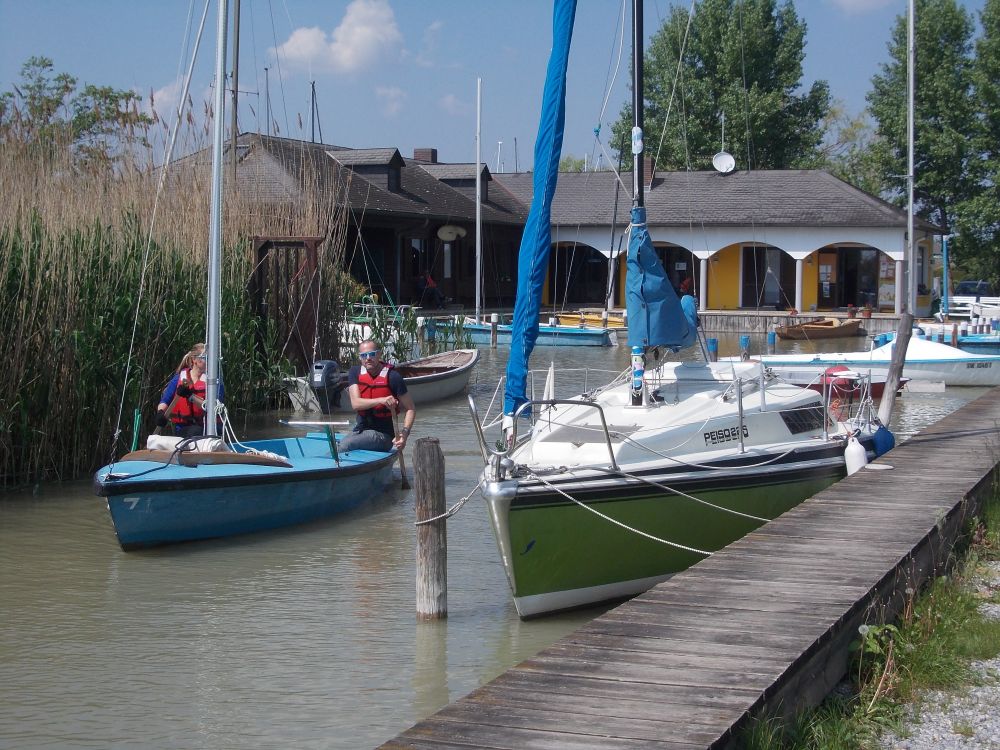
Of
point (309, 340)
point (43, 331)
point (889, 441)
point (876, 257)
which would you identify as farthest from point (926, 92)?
point (43, 331)

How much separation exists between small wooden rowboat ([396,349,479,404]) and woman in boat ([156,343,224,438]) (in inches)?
324

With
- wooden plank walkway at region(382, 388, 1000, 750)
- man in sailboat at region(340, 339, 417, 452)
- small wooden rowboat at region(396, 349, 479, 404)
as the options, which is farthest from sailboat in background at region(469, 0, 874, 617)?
small wooden rowboat at region(396, 349, 479, 404)

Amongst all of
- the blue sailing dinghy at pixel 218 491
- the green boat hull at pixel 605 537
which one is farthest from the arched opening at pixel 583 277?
the green boat hull at pixel 605 537

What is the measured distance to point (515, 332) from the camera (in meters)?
9.66

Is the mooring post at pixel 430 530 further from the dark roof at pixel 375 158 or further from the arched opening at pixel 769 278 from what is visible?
the arched opening at pixel 769 278

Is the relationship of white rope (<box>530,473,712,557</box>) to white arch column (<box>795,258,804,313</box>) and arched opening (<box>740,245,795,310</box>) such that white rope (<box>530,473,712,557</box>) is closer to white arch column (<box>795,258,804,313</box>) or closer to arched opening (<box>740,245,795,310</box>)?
white arch column (<box>795,258,804,313</box>)

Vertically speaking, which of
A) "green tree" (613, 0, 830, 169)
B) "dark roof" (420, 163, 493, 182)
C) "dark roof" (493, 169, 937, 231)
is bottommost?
Result: "dark roof" (493, 169, 937, 231)

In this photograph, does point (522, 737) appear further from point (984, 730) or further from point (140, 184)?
point (140, 184)

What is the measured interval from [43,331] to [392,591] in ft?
20.1

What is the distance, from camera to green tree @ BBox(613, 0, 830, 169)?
180 ft

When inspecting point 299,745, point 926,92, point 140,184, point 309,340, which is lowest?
point 299,745

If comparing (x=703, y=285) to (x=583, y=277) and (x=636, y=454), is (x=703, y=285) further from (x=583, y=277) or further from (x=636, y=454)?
(x=636, y=454)

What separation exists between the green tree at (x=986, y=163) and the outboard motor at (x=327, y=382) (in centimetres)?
3446

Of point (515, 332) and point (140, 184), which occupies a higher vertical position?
point (140, 184)
